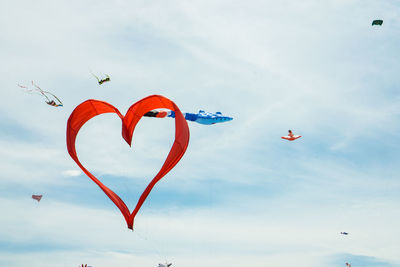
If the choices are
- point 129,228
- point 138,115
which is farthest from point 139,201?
point 138,115

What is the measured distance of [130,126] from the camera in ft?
121

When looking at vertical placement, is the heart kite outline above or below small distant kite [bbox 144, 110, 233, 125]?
below

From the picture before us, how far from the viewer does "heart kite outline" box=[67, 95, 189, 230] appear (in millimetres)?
34000

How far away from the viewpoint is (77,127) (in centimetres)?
3719

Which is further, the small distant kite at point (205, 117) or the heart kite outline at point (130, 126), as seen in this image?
the small distant kite at point (205, 117)

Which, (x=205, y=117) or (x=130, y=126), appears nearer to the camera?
(x=130, y=126)

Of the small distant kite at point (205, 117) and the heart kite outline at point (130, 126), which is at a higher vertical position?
the small distant kite at point (205, 117)

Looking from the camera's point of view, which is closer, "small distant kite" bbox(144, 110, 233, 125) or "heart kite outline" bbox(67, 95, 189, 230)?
"heart kite outline" bbox(67, 95, 189, 230)

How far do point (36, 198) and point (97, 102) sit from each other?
23.3m

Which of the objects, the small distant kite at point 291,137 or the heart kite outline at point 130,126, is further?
the small distant kite at point 291,137

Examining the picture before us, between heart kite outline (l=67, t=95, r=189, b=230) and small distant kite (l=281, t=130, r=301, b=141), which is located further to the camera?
small distant kite (l=281, t=130, r=301, b=141)

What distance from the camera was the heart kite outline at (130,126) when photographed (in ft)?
112

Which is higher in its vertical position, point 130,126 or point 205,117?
point 205,117

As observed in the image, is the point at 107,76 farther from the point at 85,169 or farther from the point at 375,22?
the point at 375,22
